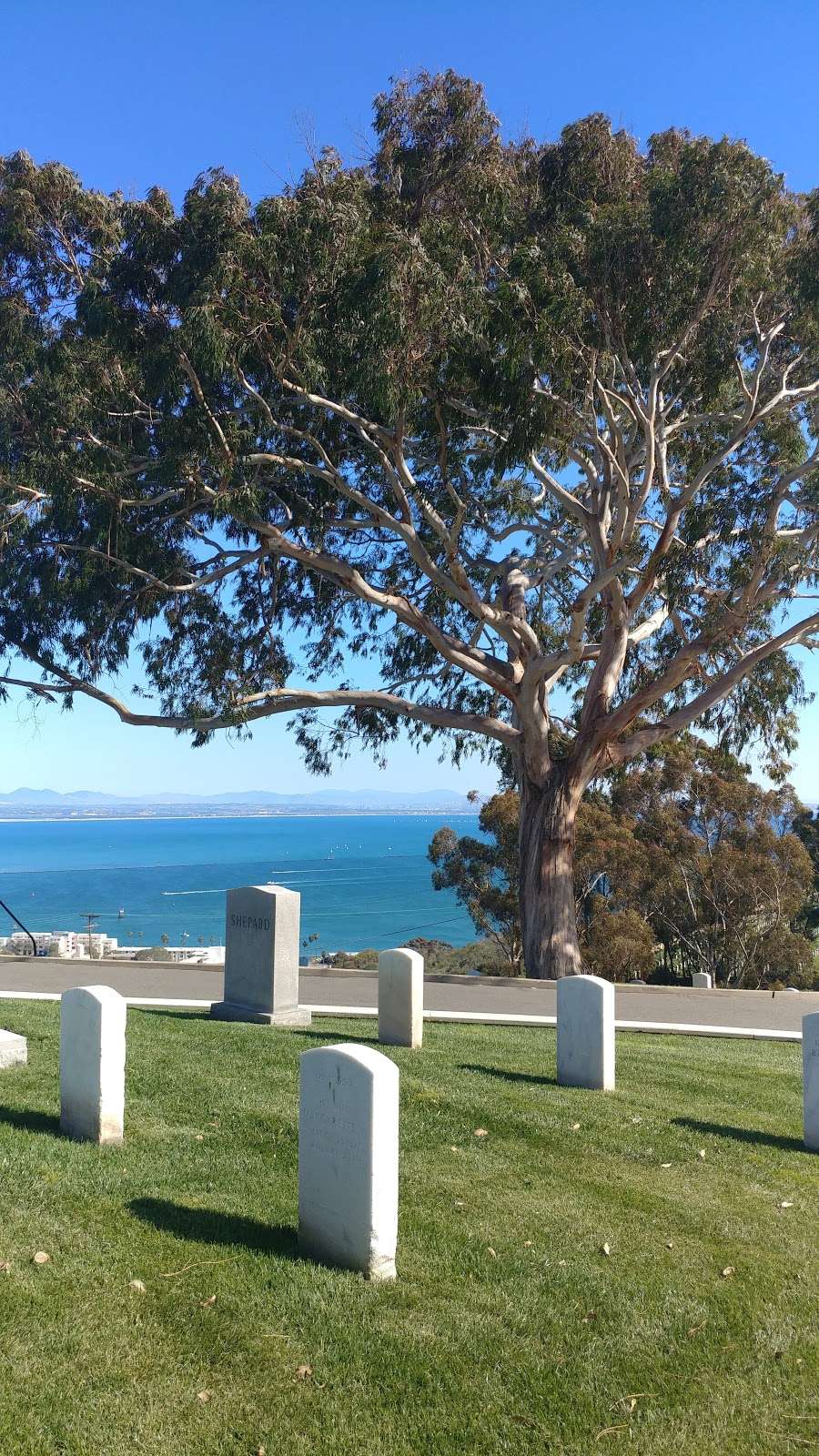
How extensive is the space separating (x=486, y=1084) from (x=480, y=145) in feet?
44.3

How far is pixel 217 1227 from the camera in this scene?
16.2 feet

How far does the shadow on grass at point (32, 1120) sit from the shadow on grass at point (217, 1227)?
1.37 metres

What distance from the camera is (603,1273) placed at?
4.67m

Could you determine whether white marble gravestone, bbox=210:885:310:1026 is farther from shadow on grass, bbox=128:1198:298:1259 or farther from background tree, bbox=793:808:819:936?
background tree, bbox=793:808:819:936

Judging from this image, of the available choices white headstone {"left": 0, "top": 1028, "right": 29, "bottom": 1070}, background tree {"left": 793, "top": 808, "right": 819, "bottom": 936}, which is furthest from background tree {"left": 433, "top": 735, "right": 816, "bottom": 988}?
white headstone {"left": 0, "top": 1028, "right": 29, "bottom": 1070}

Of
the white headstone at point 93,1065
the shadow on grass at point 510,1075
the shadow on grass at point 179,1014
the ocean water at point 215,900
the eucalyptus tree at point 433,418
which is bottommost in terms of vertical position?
the ocean water at point 215,900

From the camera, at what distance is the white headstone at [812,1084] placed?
7055 mm

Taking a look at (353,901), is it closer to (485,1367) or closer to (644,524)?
(644,524)

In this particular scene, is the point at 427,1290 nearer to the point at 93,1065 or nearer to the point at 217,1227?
the point at 217,1227

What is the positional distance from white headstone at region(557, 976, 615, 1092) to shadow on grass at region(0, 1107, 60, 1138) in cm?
382

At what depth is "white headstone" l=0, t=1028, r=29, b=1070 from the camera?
7.96m

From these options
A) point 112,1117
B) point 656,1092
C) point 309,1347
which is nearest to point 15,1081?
point 112,1117

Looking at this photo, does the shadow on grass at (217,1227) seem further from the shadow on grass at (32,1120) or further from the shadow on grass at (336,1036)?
the shadow on grass at (336,1036)

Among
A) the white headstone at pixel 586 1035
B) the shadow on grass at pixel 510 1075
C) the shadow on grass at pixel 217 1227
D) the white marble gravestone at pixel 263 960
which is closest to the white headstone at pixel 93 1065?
the shadow on grass at pixel 217 1227
